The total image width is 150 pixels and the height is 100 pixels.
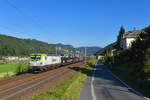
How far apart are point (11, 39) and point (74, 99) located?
148 m

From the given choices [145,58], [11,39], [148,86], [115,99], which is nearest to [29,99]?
[115,99]

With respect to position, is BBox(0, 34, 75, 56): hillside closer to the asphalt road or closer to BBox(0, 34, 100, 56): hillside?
BBox(0, 34, 100, 56): hillside

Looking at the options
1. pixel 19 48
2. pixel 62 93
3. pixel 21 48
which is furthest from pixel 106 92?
pixel 21 48

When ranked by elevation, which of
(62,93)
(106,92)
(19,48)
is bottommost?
(106,92)

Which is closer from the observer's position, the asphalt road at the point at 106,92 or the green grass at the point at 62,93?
the green grass at the point at 62,93

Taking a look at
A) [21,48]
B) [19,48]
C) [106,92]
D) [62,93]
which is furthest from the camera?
[21,48]

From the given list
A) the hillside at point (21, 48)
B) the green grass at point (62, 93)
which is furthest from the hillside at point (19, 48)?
the green grass at point (62, 93)

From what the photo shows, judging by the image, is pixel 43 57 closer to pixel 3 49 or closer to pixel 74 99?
pixel 74 99

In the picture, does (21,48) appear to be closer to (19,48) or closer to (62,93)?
(19,48)

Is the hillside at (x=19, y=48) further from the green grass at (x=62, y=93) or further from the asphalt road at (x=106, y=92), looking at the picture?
the green grass at (x=62, y=93)

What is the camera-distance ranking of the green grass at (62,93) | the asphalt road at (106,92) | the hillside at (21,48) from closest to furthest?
the green grass at (62,93) < the asphalt road at (106,92) < the hillside at (21,48)

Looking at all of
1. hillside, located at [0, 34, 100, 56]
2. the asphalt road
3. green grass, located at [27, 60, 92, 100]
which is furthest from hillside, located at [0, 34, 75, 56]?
green grass, located at [27, 60, 92, 100]

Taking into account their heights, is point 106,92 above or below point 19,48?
below

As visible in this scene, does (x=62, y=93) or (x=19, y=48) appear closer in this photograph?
(x=62, y=93)
